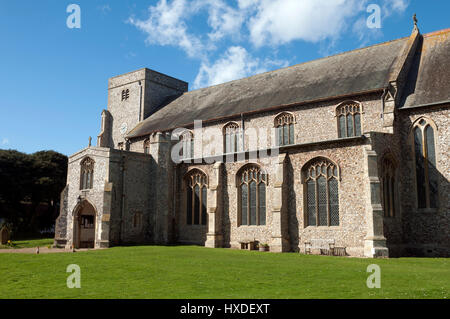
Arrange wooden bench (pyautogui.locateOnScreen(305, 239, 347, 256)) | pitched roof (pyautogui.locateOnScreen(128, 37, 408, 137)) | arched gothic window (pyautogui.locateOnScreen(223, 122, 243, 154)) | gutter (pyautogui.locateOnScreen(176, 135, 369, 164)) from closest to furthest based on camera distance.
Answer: wooden bench (pyautogui.locateOnScreen(305, 239, 347, 256))
gutter (pyautogui.locateOnScreen(176, 135, 369, 164))
pitched roof (pyautogui.locateOnScreen(128, 37, 408, 137))
arched gothic window (pyautogui.locateOnScreen(223, 122, 243, 154))

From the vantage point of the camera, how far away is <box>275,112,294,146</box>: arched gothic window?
91.1 feet

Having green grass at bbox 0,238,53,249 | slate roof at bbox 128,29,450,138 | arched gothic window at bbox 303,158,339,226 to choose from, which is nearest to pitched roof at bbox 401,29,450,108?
slate roof at bbox 128,29,450,138

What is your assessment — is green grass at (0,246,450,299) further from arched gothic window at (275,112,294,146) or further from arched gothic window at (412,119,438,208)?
arched gothic window at (275,112,294,146)

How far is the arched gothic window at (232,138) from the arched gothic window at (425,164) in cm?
1179

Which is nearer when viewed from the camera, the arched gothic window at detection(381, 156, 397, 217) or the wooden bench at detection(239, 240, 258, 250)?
the arched gothic window at detection(381, 156, 397, 217)

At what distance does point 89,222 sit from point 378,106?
1019 inches

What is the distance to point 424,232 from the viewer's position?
878 inches

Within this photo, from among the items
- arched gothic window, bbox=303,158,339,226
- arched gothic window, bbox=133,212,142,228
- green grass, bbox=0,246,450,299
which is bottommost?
green grass, bbox=0,246,450,299

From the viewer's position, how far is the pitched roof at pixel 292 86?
26.6 m

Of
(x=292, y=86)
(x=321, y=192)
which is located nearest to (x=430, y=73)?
(x=292, y=86)

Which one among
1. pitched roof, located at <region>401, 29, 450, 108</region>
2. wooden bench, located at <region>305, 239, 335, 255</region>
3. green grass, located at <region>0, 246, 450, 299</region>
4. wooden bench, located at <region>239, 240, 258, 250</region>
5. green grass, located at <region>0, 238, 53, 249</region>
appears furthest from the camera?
green grass, located at <region>0, 238, 53, 249</region>

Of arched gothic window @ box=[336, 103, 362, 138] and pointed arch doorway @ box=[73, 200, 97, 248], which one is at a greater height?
arched gothic window @ box=[336, 103, 362, 138]

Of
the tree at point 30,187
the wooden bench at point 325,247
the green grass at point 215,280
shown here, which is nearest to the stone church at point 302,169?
the wooden bench at point 325,247

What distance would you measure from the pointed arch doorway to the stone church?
0.15 m
